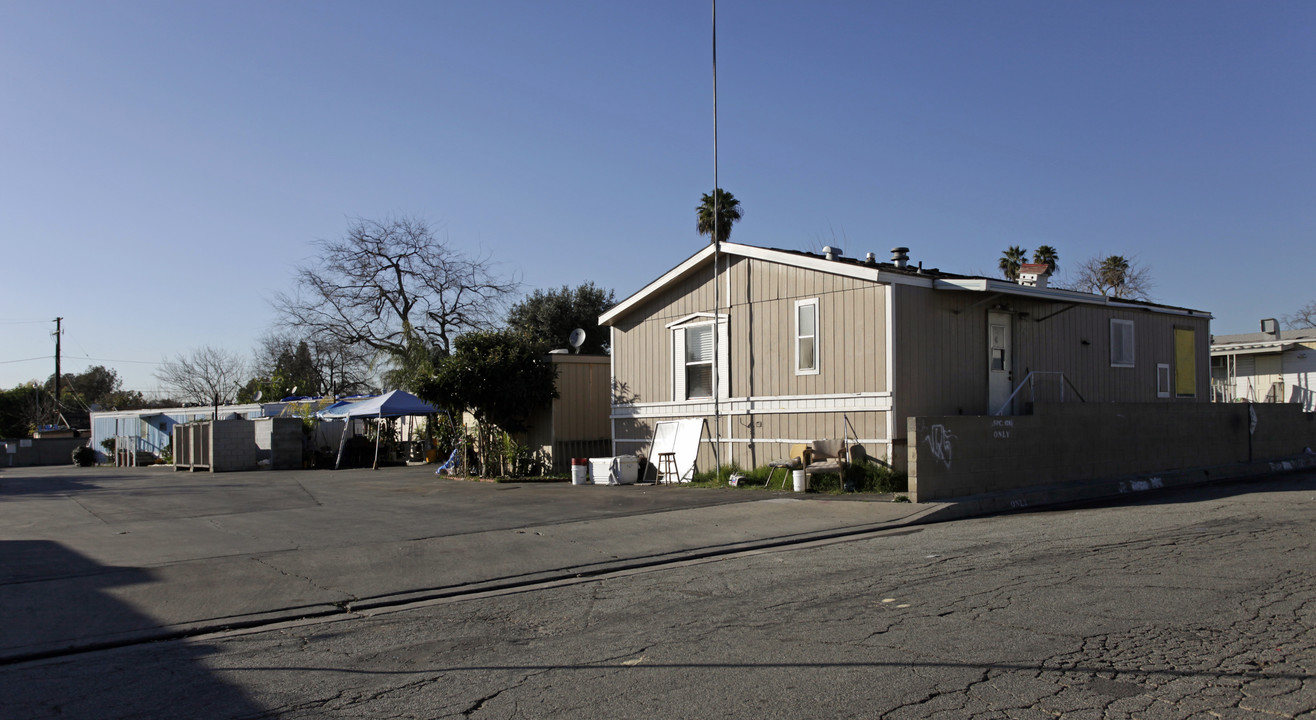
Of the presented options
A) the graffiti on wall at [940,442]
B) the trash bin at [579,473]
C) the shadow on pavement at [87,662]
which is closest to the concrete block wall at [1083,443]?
the graffiti on wall at [940,442]

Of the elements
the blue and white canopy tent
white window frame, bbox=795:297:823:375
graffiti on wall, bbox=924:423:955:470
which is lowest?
graffiti on wall, bbox=924:423:955:470

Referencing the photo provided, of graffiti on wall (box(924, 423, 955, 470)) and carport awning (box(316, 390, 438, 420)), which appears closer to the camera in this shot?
graffiti on wall (box(924, 423, 955, 470))

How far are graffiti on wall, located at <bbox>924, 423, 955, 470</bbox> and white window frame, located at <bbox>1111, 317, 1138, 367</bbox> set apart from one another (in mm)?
8681

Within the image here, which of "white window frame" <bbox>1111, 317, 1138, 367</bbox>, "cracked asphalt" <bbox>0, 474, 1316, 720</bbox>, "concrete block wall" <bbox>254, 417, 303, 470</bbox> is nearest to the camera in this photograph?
"cracked asphalt" <bbox>0, 474, 1316, 720</bbox>

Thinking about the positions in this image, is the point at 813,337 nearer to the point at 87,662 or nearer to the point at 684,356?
the point at 684,356

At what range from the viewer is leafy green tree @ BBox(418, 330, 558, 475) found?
2098cm

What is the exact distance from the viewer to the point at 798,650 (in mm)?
6199

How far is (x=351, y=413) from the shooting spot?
30562 mm

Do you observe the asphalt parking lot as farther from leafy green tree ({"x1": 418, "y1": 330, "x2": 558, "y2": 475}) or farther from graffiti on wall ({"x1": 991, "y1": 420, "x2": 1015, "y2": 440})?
graffiti on wall ({"x1": 991, "y1": 420, "x2": 1015, "y2": 440})

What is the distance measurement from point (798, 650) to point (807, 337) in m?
11.7

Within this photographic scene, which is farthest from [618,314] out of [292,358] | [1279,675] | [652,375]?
[292,358]

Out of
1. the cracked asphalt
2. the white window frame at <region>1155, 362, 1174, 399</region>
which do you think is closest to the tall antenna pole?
the cracked asphalt

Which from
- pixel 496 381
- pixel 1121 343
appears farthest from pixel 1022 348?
pixel 496 381

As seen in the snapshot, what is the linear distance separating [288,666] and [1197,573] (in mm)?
7799
